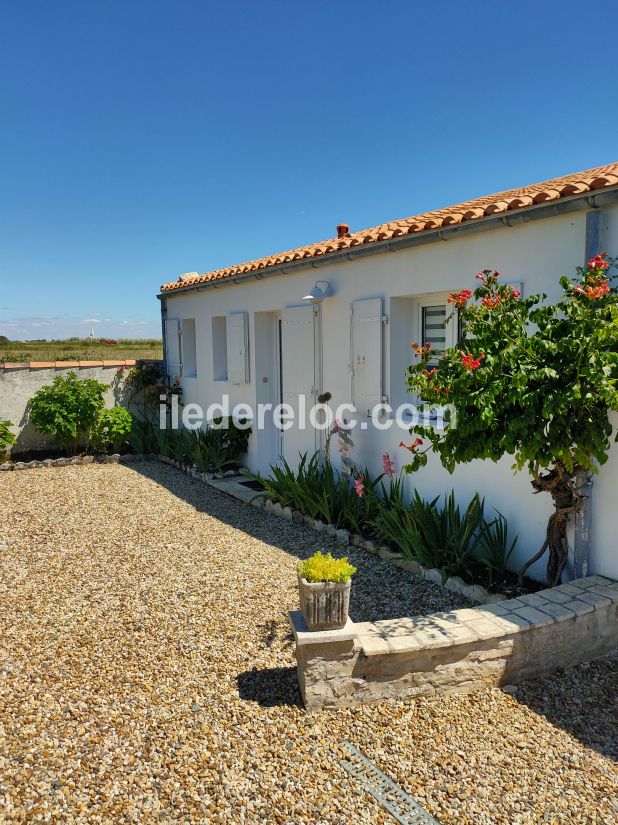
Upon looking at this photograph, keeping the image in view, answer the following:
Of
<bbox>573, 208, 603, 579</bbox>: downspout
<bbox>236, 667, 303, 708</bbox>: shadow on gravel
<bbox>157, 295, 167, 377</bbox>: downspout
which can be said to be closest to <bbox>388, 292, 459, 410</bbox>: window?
<bbox>573, 208, 603, 579</bbox>: downspout

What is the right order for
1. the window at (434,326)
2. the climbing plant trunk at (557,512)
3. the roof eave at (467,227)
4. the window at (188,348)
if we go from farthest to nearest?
1. the window at (188,348)
2. the window at (434,326)
3. the climbing plant trunk at (557,512)
4. the roof eave at (467,227)

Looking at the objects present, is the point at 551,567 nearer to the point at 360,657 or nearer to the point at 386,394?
the point at 360,657

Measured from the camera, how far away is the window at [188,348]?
11500 millimetres

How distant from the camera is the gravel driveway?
2621 millimetres

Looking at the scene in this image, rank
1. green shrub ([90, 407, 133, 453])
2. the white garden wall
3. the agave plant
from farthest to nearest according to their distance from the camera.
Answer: green shrub ([90, 407, 133, 453]), the white garden wall, the agave plant

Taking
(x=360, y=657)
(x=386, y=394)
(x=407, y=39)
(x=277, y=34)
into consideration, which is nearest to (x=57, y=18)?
(x=277, y=34)

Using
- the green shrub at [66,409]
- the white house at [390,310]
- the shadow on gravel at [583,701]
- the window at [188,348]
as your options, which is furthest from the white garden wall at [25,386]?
the shadow on gravel at [583,701]

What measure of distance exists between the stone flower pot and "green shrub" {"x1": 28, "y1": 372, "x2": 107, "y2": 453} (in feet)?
28.5

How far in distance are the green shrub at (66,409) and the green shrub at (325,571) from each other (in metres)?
8.54

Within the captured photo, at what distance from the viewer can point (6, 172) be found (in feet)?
44.2

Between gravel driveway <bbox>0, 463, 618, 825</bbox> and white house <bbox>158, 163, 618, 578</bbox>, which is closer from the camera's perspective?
gravel driveway <bbox>0, 463, 618, 825</bbox>

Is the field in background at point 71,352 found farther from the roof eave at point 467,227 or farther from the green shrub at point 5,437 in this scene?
the roof eave at point 467,227

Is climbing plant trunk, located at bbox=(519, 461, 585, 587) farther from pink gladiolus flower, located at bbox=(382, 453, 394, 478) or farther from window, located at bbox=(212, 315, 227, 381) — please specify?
window, located at bbox=(212, 315, 227, 381)

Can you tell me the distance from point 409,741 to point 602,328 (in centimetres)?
267
